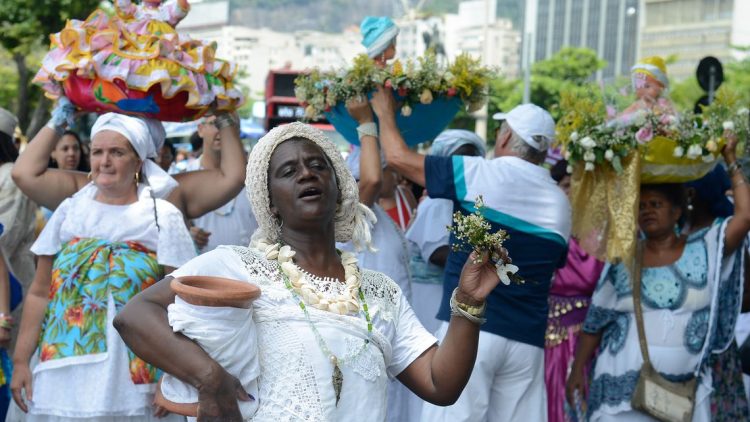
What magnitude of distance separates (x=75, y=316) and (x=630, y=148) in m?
3.27

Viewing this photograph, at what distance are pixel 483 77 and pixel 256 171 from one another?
2.87 metres

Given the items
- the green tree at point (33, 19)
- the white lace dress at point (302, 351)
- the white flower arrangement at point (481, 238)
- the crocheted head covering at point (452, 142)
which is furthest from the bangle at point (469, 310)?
the green tree at point (33, 19)

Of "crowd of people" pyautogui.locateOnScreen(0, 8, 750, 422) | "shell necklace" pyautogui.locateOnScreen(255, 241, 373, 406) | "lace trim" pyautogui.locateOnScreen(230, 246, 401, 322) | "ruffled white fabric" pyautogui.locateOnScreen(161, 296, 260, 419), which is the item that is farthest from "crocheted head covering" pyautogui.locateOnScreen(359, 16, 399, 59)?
"ruffled white fabric" pyautogui.locateOnScreen(161, 296, 260, 419)

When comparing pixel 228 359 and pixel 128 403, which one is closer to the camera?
pixel 228 359

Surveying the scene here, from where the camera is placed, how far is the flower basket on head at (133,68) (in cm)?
506

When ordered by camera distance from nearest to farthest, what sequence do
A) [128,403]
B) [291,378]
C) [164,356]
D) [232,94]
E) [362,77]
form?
1. [164,356]
2. [291,378]
3. [128,403]
4. [232,94]
5. [362,77]

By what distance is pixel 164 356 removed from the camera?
297cm

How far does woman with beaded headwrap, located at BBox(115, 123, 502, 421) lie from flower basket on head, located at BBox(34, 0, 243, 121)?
1.81 meters

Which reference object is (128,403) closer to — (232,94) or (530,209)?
(232,94)

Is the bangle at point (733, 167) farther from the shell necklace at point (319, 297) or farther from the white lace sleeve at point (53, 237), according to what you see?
the white lace sleeve at point (53, 237)

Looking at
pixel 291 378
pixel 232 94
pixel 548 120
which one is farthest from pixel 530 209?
pixel 291 378

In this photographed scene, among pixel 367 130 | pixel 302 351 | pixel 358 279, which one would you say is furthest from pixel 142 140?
pixel 302 351

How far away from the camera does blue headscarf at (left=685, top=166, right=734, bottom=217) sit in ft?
22.5

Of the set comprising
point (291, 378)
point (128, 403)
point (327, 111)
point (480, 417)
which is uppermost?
point (327, 111)
